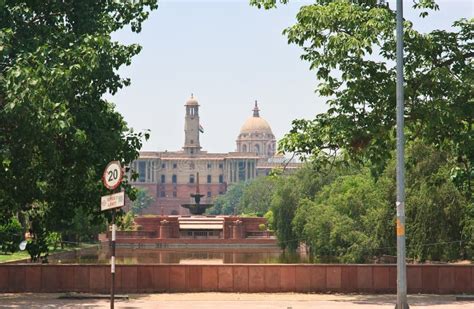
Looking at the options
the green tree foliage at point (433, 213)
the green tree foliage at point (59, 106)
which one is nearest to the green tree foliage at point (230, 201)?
the green tree foliage at point (433, 213)

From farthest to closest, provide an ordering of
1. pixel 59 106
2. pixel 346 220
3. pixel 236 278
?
pixel 346 220 < pixel 236 278 < pixel 59 106

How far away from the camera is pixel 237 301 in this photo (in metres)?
19.5

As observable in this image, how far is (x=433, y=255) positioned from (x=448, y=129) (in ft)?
46.4

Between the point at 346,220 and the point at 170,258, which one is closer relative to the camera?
the point at 346,220

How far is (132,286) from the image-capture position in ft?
70.2

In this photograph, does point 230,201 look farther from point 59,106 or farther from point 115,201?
point 115,201

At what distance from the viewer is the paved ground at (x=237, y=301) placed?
1841 cm

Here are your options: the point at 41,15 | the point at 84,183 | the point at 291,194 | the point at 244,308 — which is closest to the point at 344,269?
the point at 244,308

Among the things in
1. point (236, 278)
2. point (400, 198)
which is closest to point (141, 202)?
point (236, 278)

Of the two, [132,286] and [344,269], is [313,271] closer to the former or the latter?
[344,269]

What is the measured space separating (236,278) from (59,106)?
705 centimetres

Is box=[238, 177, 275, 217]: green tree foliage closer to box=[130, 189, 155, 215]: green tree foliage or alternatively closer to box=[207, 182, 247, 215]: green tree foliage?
box=[207, 182, 247, 215]: green tree foliage

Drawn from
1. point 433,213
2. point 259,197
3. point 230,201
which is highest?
point 230,201

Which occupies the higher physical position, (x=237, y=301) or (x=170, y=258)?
(x=237, y=301)
